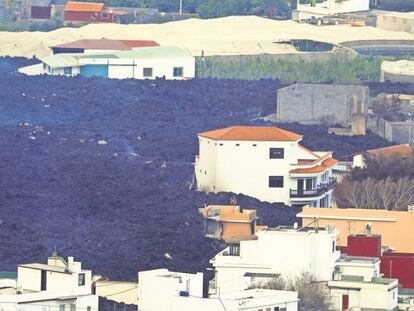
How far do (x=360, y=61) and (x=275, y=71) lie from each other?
2566mm

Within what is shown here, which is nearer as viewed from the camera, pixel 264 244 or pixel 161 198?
pixel 264 244

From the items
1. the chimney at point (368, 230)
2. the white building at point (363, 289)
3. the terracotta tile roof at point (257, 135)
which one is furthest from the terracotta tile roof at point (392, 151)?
the white building at point (363, 289)

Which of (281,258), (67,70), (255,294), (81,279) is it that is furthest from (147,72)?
(81,279)

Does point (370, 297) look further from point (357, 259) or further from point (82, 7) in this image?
point (82, 7)

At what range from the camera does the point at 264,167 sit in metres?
48.1

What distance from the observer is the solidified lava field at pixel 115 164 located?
38906mm

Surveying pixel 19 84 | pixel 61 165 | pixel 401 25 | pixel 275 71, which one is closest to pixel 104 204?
pixel 61 165

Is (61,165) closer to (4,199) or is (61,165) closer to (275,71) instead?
(4,199)

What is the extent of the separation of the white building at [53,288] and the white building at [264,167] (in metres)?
17.4

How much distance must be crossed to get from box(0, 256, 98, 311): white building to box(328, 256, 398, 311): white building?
121 inches

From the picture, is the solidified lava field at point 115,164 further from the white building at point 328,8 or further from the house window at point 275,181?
the white building at point 328,8

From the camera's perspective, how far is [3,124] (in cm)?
6019

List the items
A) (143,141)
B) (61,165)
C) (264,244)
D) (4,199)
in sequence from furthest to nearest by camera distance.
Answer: (143,141)
(61,165)
(4,199)
(264,244)

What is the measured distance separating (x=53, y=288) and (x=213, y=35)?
5028cm
